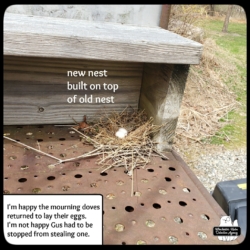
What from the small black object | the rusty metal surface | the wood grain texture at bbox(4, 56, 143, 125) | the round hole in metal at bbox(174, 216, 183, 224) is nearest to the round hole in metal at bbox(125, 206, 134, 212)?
the rusty metal surface

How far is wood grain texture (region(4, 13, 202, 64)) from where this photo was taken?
30.2 inches

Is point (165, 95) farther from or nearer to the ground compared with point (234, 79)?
farther from the ground

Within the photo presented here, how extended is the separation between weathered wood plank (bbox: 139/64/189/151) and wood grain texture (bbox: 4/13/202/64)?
14 cm

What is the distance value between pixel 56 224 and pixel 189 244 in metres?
0.39

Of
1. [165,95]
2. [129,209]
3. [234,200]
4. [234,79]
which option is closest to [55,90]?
[165,95]

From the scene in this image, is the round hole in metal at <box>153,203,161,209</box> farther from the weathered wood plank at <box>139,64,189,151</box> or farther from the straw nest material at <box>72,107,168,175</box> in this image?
the weathered wood plank at <box>139,64,189,151</box>

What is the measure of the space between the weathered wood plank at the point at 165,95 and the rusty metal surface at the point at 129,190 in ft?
0.34

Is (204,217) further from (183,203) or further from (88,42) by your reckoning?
(88,42)

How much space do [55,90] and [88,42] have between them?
0.52m

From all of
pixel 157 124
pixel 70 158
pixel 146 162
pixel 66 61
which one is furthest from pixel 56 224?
pixel 66 61

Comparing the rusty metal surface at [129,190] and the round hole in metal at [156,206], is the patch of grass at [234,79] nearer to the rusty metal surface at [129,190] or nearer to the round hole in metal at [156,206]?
the rusty metal surface at [129,190]

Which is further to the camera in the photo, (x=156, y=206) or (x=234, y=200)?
(x=234, y=200)

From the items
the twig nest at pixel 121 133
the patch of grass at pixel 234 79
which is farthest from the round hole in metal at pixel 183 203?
the patch of grass at pixel 234 79

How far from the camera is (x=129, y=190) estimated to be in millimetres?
956
